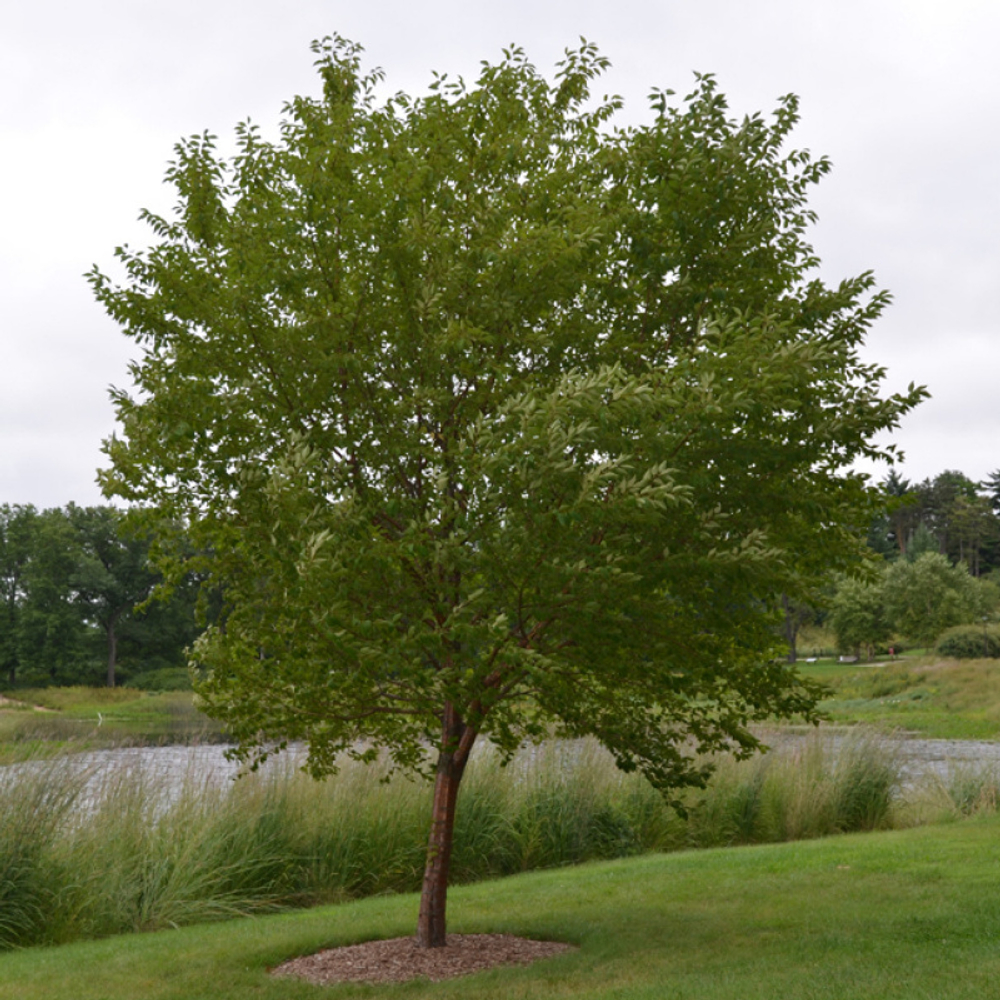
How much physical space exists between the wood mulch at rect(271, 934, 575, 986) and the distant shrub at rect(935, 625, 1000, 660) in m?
48.7

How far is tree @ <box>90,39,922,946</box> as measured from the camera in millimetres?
5656

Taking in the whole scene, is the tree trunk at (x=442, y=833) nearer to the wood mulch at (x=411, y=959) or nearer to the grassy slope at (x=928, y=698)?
the wood mulch at (x=411, y=959)

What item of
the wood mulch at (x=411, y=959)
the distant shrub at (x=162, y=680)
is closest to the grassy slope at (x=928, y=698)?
the wood mulch at (x=411, y=959)

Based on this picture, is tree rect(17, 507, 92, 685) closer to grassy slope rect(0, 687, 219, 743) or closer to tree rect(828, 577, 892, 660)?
grassy slope rect(0, 687, 219, 743)

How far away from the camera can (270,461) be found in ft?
21.7

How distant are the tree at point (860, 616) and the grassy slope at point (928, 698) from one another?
9622 mm

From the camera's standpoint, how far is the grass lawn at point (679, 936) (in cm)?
629

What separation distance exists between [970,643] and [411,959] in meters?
51.5

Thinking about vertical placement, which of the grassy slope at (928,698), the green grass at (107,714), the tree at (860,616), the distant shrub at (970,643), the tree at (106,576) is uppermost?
the tree at (106,576)

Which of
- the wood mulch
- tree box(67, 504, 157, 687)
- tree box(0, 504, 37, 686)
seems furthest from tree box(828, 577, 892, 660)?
the wood mulch

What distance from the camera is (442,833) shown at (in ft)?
24.0

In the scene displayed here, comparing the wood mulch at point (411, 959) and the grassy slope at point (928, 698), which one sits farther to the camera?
the grassy slope at point (928, 698)

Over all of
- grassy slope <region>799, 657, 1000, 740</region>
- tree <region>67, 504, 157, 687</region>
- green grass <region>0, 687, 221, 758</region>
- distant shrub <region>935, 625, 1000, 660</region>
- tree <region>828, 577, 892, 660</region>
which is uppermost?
tree <region>67, 504, 157, 687</region>

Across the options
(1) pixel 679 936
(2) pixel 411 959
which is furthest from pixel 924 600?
(2) pixel 411 959
